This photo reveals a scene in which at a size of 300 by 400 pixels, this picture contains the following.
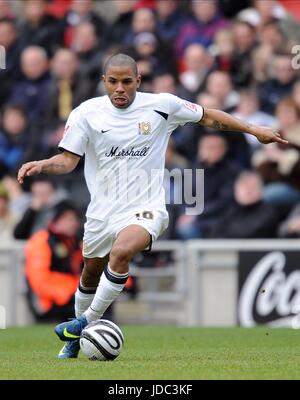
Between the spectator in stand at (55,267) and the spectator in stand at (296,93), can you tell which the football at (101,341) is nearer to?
the spectator in stand at (55,267)

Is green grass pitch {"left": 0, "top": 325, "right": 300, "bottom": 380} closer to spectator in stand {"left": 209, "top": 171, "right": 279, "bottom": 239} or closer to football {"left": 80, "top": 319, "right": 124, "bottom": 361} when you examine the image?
football {"left": 80, "top": 319, "right": 124, "bottom": 361}

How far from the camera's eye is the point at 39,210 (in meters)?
16.2

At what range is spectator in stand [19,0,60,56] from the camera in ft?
61.4

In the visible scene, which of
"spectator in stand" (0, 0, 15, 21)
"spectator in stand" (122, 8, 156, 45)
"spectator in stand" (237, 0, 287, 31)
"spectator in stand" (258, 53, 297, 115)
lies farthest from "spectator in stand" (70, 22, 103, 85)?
"spectator in stand" (258, 53, 297, 115)

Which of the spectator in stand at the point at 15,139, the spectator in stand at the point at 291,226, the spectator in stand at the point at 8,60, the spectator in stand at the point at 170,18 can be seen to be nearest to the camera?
the spectator in stand at the point at 291,226

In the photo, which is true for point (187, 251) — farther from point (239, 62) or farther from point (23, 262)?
point (239, 62)

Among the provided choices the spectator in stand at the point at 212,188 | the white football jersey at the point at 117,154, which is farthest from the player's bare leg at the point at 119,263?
the spectator in stand at the point at 212,188

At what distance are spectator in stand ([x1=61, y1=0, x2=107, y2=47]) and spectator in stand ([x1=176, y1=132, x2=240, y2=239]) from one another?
A: 11.4ft

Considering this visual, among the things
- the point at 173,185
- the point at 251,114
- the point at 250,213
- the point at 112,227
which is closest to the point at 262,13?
the point at 251,114

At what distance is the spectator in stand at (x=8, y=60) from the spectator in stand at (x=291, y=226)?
554cm

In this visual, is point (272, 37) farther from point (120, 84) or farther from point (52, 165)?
point (52, 165)

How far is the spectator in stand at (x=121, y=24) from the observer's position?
18344mm
